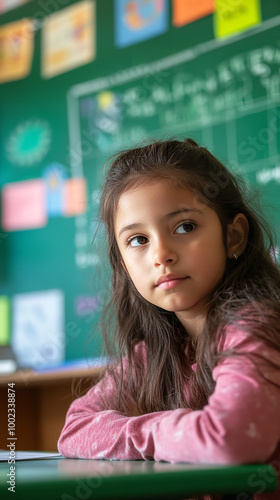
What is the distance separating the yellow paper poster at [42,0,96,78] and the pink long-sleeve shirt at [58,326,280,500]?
97.3 inches

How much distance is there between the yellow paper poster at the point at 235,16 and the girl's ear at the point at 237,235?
151cm

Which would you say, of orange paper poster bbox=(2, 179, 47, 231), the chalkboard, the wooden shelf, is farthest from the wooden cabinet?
orange paper poster bbox=(2, 179, 47, 231)

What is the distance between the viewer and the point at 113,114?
2.91 meters

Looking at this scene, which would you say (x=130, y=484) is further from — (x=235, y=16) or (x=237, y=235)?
(x=235, y=16)

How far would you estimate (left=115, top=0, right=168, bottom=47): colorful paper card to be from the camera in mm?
2762

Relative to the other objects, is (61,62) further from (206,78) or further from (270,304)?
(270,304)

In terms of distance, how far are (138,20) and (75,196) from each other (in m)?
0.88

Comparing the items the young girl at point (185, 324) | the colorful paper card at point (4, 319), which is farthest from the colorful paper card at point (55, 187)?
the young girl at point (185, 324)

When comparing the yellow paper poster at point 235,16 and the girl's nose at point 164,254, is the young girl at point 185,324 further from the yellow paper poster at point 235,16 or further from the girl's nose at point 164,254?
the yellow paper poster at point 235,16

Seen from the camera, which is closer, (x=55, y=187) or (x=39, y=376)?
(x=39, y=376)

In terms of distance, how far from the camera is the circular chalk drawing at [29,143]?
315 centimetres

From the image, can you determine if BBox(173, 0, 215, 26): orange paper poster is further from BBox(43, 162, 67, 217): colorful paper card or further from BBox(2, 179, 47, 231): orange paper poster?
BBox(2, 179, 47, 231): orange paper poster

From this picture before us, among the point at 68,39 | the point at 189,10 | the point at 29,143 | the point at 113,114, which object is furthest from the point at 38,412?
the point at 189,10

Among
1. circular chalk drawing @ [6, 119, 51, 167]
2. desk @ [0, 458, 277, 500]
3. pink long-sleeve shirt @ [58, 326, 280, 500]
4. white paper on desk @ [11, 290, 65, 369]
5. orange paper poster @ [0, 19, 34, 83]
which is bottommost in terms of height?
desk @ [0, 458, 277, 500]
